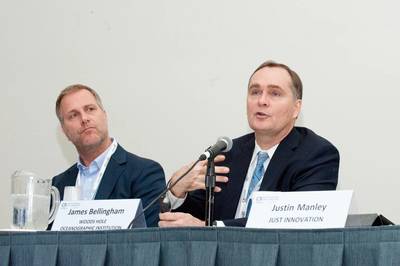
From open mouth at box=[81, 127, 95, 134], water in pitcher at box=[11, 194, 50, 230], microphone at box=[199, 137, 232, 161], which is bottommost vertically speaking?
water in pitcher at box=[11, 194, 50, 230]

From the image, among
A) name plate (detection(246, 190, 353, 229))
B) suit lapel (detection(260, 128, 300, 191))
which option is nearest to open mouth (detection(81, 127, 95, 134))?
suit lapel (detection(260, 128, 300, 191))

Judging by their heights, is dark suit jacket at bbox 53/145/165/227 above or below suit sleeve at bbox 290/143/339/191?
below

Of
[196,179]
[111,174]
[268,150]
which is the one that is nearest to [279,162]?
[268,150]

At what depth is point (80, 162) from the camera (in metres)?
4.14

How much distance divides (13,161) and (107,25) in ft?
2.98

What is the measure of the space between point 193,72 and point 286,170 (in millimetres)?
1066

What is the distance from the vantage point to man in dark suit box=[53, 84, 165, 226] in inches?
151

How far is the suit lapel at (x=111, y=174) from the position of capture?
12.6ft

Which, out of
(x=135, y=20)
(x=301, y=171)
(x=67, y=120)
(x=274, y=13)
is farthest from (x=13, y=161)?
(x=301, y=171)

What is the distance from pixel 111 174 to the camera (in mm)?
3891

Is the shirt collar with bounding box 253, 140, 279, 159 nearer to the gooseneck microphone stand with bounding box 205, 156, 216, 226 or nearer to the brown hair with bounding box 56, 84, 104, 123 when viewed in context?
the gooseneck microphone stand with bounding box 205, 156, 216, 226

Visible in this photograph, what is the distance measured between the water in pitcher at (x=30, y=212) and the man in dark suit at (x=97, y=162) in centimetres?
64

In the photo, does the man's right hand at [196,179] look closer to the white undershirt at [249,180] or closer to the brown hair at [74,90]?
the white undershirt at [249,180]

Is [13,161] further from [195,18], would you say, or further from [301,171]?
[301,171]
